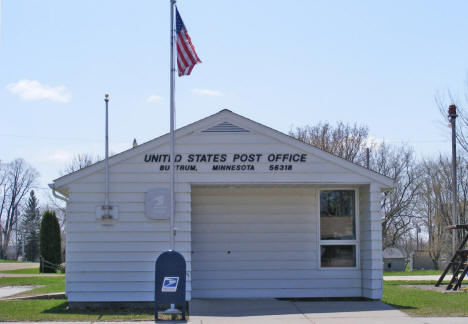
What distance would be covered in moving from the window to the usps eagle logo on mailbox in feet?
14.1

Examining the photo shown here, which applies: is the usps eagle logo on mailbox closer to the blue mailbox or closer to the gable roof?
the blue mailbox

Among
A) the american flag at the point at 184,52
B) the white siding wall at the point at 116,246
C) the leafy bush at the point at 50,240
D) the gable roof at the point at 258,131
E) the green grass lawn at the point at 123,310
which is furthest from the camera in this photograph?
the leafy bush at the point at 50,240

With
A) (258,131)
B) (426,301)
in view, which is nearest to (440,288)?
(426,301)

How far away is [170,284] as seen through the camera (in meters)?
10.6

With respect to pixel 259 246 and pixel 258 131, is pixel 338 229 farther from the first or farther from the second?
pixel 258 131

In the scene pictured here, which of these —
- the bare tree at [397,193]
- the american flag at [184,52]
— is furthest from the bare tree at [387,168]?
the american flag at [184,52]

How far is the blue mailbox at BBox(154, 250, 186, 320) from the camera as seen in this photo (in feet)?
34.6

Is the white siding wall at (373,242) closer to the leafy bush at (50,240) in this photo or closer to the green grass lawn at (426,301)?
the green grass lawn at (426,301)

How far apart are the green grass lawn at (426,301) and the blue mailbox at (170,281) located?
4.22m

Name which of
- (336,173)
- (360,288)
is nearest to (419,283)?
(360,288)

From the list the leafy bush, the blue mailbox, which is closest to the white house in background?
the blue mailbox

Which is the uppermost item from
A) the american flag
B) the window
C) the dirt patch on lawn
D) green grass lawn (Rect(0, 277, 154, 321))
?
the american flag

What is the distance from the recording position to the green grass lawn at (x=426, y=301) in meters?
11.4

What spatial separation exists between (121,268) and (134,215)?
3.58 feet
